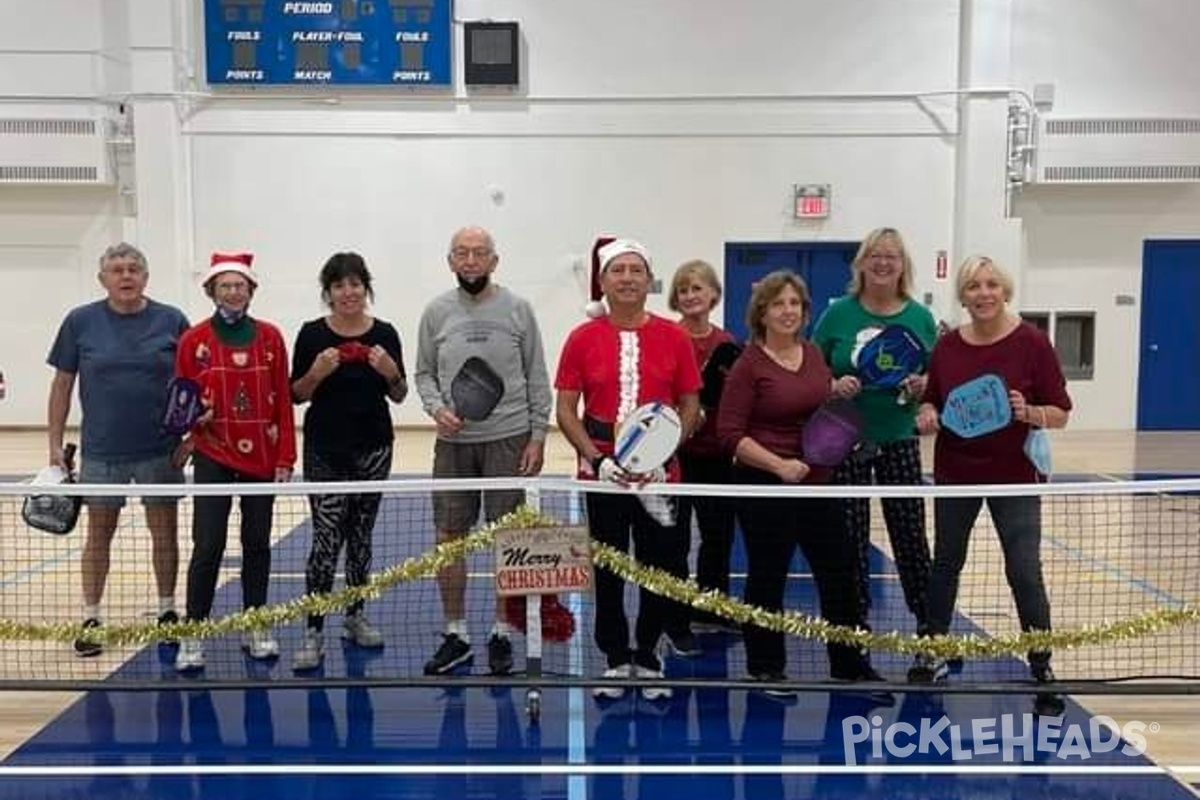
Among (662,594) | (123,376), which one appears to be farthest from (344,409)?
(662,594)

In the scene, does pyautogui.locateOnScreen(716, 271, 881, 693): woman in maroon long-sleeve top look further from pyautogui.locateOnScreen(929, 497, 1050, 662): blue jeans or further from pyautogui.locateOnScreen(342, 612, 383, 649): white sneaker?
pyautogui.locateOnScreen(342, 612, 383, 649): white sneaker

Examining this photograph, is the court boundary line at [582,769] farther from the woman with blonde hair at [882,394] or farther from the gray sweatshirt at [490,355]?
the gray sweatshirt at [490,355]

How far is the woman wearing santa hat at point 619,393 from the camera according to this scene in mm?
4371

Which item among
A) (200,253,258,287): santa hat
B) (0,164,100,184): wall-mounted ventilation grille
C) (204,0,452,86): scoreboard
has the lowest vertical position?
(200,253,258,287): santa hat

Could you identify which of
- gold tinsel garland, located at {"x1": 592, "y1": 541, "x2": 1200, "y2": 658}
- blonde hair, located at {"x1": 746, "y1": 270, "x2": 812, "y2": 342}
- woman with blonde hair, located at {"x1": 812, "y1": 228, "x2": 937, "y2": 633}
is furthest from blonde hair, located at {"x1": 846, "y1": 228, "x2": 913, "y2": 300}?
gold tinsel garland, located at {"x1": 592, "y1": 541, "x2": 1200, "y2": 658}

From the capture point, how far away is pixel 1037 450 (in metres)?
4.36

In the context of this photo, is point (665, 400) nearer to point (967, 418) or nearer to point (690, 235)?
point (967, 418)

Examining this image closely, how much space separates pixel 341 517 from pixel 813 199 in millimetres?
10571

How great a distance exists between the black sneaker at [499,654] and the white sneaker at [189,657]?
1.26 meters

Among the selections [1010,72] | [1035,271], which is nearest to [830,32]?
[1010,72]

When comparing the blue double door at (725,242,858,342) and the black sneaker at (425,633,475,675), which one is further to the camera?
the blue double door at (725,242,858,342)

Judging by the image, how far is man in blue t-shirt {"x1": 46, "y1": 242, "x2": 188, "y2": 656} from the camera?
16.3 feet

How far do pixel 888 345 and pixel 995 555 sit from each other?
11.7 feet

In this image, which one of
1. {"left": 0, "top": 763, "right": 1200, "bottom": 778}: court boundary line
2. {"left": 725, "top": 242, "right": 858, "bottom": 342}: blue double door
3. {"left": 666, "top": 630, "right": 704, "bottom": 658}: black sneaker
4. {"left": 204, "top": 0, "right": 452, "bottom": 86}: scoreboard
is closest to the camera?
{"left": 0, "top": 763, "right": 1200, "bottom": 778}: court boundary line
